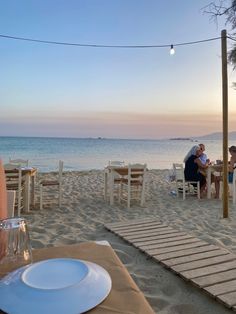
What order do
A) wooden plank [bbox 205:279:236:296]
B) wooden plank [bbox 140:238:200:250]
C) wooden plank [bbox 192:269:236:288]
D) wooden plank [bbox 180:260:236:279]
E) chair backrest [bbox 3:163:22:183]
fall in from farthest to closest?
chair backrest [bbox 3:163:22:183] → wooden plank [bbox 140:238:200:250] → wooden plank [bbox 180:260:236:279] → wooden plank [bbox 192:269:236:288] → wooden plank [bbox 205:279:236:296]

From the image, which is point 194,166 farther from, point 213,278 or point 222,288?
point 222,288

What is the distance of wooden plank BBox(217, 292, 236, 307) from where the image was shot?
2.02m

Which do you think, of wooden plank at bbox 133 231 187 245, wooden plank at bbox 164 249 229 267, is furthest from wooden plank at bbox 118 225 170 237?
wooden plank at bbox 164 249 229 267

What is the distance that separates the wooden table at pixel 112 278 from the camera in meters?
0.80

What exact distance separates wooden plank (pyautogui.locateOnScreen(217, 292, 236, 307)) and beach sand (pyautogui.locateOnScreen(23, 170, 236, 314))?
0.16 feet

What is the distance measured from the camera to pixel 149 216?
4957 millimetres

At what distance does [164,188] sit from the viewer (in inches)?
320

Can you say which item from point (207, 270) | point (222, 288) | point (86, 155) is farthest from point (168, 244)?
point (86, 155)

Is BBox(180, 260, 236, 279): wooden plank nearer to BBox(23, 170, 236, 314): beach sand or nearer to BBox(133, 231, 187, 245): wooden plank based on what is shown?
BBox(23, 170, 236, 314): beach sand

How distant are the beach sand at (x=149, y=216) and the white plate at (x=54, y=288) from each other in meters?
1.37

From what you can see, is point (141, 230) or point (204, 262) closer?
point (204, 262)

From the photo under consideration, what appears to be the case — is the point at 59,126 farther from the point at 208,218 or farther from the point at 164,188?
the point at 208,218

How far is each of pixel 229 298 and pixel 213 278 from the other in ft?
0.95

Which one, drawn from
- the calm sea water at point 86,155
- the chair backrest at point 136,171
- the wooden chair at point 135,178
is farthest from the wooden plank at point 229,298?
the calm sea water at point 86,155
